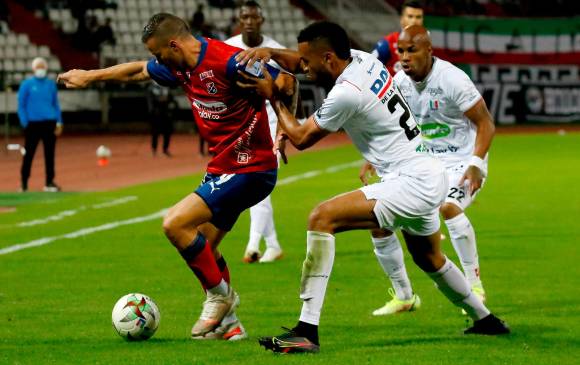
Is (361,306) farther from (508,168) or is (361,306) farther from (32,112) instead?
(508,168)

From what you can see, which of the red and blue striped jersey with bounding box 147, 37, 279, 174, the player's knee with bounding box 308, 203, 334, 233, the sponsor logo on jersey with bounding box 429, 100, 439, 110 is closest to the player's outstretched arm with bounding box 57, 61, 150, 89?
the red and blue striped jersey with bounding box 147, 37, 279, 174

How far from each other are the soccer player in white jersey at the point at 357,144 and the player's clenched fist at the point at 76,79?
1435 millimetres

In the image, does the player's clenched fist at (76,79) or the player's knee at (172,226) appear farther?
the player's clenched fist at (76,79)

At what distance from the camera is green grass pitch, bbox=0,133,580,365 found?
729 cm

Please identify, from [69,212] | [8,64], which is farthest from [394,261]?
[8,64]

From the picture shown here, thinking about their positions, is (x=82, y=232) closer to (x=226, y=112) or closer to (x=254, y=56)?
(x=226, y=112)

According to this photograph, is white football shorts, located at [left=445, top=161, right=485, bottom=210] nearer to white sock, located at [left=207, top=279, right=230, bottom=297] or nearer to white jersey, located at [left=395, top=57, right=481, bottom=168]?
white jersey, located at [left=395, top=57, right=481, bottom=168]

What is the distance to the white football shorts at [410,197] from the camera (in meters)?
7.18

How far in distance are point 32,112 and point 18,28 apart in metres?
20.9

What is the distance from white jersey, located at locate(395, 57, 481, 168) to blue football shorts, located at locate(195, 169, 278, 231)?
184 centimetres

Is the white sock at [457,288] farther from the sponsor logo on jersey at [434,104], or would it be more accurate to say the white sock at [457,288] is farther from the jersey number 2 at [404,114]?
the sponsor logo on jersey at [434,104]

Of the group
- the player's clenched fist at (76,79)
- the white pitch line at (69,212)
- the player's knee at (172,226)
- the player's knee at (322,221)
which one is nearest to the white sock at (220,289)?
the player's knee at (172,226)

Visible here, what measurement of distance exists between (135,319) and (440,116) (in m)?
3.03

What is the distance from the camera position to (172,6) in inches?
1667
